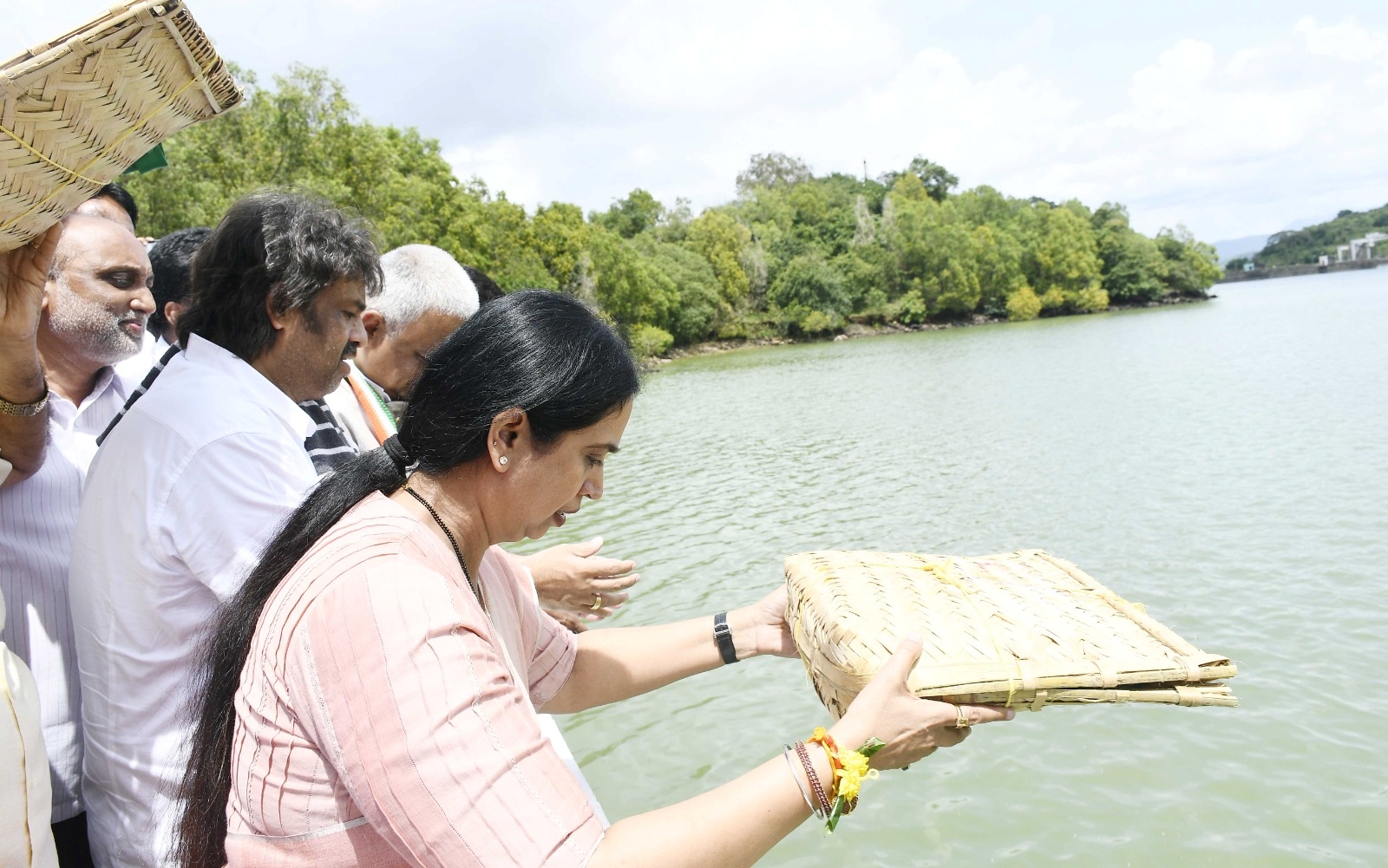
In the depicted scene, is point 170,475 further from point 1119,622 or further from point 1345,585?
point 1345,585

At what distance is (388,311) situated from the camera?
13.6ft

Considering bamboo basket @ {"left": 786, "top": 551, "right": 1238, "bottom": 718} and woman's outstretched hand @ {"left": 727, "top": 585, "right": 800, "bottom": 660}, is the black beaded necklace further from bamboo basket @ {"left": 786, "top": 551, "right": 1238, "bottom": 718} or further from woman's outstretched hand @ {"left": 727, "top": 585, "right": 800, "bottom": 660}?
woman's outstretched hand @ {"left": 727, "top": 585, "right": 800, "bottom": 660}

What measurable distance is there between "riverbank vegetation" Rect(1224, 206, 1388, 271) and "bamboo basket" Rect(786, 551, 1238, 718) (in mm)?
168787

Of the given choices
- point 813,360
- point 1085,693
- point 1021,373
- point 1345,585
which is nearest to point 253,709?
point 1085,693

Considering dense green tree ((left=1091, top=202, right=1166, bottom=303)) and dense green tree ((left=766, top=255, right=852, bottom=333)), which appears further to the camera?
dense green tree ((left=1091, top=202, right=1166, bottom=303))

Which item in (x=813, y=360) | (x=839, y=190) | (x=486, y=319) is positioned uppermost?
(x=839, y=190)

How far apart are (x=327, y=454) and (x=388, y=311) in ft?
4.10

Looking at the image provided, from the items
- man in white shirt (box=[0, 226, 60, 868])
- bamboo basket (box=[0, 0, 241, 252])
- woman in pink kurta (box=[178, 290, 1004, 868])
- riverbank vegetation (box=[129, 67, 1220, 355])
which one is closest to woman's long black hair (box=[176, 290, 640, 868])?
woman in pink kurta (box=[178, 290, 1004, 868])

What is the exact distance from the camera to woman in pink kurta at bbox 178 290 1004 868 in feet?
4.04

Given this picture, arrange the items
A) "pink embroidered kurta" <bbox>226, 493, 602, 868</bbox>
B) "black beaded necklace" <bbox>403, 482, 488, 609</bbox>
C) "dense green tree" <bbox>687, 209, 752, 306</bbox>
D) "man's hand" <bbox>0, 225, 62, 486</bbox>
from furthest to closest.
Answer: "dense green tree" <bbox>687, 209, 752, 306</bbox> < "man's hand" <bbox>0, 225, 62, 486</bbox> < "black beaded necklace" <bbox>403, 482, 488, 609</bbox> < "pink embroidered kurta" <bbox>226, 493, 602, 868</bbox>

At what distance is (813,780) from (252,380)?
164cm

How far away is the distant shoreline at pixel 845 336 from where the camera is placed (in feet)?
194

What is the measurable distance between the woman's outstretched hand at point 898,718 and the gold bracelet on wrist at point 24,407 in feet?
6.16

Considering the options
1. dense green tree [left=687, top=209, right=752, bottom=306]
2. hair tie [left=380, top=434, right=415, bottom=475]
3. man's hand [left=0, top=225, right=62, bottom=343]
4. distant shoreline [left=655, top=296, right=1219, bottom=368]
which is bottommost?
distant shoreline [left=655, top=296, right=1219, bottom=368]
